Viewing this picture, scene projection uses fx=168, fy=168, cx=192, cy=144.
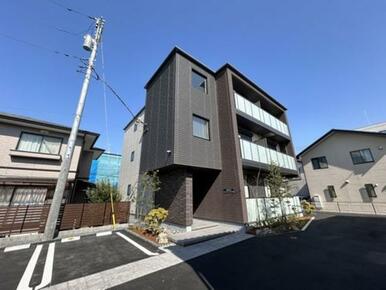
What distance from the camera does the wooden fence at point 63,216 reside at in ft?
24.2

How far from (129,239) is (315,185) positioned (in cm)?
1995

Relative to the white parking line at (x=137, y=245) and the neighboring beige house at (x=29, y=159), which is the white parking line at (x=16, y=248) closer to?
the white parking line at (x=137, y=245)

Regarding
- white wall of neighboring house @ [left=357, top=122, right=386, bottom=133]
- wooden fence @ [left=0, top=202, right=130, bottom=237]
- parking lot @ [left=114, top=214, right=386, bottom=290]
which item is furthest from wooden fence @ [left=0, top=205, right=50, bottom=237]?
white wall of neighboring house @ [left=357, top=122, right=386, bottom=133]

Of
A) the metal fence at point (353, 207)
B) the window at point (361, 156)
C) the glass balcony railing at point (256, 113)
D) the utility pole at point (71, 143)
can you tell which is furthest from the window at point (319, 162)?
the utility pole at point (71, 143)

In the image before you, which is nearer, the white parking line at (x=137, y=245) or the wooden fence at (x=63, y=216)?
the white parking line at (x=137, y=245)

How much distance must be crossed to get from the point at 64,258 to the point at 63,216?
3.85 m

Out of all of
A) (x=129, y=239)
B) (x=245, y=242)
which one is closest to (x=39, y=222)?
(x=129, y=239)

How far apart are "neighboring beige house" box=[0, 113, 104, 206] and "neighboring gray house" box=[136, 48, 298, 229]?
17.6 feet

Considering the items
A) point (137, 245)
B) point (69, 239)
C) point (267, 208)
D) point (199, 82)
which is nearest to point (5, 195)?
point (69, 239)

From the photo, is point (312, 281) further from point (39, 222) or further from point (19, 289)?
point (39, 222)

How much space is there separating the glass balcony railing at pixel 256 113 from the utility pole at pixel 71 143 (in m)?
9.27

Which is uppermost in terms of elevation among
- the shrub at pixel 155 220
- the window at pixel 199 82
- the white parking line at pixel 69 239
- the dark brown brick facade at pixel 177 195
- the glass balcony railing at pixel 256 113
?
the window at pixel 199 82

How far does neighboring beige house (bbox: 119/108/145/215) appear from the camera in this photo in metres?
14.3

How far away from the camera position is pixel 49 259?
535cm
